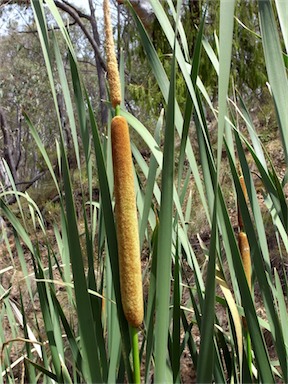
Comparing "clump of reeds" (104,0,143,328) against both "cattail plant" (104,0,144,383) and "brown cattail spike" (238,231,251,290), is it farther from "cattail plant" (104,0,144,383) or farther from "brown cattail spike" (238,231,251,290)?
"brown cattail spike" (238,231,251,290)

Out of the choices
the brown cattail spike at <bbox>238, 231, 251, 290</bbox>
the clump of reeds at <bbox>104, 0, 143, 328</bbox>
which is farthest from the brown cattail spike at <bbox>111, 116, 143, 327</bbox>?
the brown cattail spike at <bbox>238, 231, 251, 290</bbox>

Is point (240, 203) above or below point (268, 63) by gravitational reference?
below

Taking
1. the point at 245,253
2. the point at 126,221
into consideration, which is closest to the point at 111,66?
the point at 126,221

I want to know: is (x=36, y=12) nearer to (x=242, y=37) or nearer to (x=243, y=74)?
(x=243, y=74)

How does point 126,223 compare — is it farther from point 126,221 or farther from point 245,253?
point 245,253

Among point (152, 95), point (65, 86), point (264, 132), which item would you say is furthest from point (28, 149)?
point (65, 86)

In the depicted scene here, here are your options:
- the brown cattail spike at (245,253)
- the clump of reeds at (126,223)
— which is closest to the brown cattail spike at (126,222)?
the clump of reeds at (126,223)

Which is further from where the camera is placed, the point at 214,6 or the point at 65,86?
the point at 214,6
